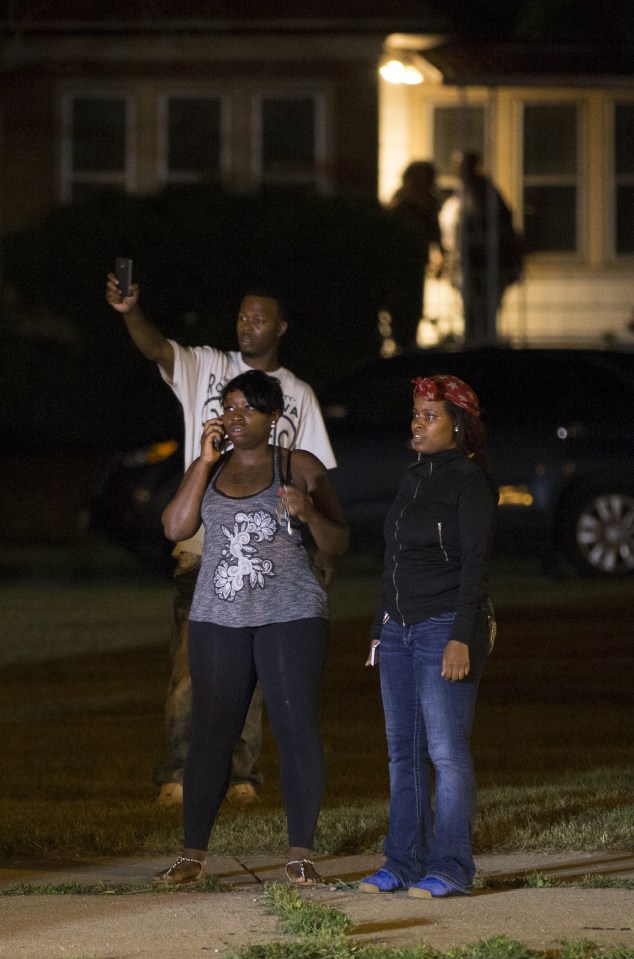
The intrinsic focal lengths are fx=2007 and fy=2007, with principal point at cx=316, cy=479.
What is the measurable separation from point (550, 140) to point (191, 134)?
421 cm

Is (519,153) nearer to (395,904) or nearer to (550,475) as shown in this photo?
(550,475)

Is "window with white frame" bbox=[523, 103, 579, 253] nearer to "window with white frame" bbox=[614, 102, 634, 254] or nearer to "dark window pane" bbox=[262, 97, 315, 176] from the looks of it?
"window with white frame" bbox=[614, 102, 634, 254]

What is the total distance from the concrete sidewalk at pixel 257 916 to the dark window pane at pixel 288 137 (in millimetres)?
17813

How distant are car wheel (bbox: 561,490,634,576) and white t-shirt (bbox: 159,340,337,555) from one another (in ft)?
24.8

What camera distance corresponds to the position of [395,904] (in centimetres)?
582

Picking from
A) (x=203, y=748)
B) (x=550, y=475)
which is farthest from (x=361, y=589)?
(x=203, y=748)

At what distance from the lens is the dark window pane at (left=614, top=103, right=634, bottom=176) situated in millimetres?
23188

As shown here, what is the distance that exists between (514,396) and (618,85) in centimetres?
772

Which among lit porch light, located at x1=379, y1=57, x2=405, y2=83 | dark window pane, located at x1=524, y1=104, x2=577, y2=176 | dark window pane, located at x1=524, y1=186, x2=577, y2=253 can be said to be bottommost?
dark window pane, located at x1=524, y1=186, x2=577, y2=253

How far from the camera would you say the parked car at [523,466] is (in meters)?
14.5

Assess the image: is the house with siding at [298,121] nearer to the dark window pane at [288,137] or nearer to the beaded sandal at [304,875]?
the dark window pane at [288,137]

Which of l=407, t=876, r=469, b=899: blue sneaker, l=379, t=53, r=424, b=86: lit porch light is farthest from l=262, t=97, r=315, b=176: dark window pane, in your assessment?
l=407, t=876, r=469, b=899: blue sneaker

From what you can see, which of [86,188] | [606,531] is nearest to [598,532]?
[606,531]

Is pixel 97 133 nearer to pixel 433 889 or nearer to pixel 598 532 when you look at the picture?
pixel 598 532
